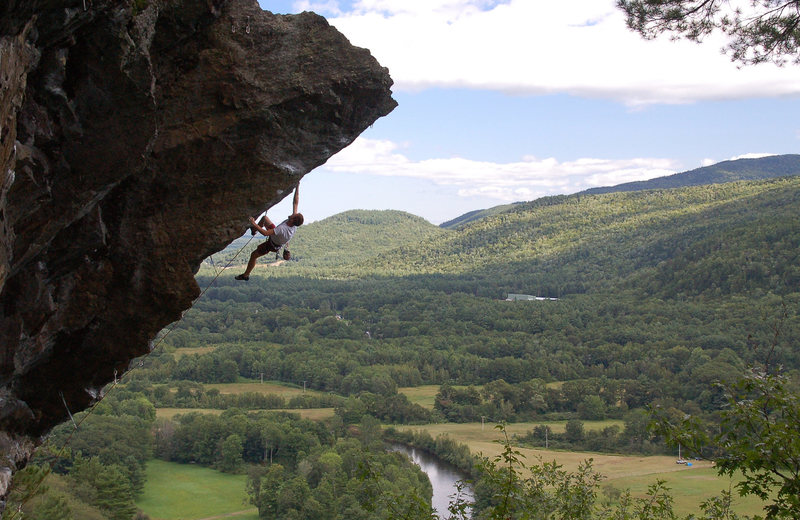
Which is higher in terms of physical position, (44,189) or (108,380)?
(44,189)

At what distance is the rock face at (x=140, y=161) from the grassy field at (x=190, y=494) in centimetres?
3540

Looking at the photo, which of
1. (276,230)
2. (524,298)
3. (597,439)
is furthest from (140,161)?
(524,298)

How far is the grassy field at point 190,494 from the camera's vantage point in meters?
41.7

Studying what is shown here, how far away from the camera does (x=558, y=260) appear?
158 meters

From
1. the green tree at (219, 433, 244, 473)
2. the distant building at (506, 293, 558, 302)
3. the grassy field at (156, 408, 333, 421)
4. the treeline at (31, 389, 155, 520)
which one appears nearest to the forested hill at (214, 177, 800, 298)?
the distant building at (506, 293, 558, 302)

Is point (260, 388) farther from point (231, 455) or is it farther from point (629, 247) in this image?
point (629, 247)

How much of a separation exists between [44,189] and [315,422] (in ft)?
182

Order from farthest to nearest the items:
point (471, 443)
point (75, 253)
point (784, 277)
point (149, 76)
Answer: point (784, 277) → point (471, 443) → point (75, 253) → point (149, 76)

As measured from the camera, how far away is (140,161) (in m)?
7.32

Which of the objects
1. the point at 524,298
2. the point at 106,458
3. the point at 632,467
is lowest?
the point at 632,467

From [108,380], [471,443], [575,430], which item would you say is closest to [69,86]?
[108,380]

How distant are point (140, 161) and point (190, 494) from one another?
4372 centimetres

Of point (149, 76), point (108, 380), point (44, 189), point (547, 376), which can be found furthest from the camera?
point (547, 376)

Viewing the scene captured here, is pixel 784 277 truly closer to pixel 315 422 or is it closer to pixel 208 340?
pixel 315 422
